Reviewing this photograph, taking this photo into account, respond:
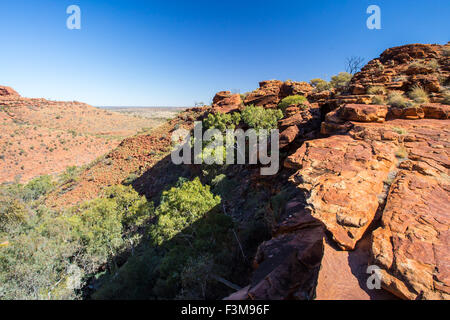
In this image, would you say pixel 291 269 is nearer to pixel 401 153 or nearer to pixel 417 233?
pixel 417 233

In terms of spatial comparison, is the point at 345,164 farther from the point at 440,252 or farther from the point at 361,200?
the point at 440,252

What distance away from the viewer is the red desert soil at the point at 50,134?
113 feet

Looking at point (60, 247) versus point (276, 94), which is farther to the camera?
point (276, 94)

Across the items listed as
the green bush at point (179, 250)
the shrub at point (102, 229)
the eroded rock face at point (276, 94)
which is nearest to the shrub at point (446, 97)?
the green bush at point (179, 250)

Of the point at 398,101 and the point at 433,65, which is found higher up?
the point at 433,65

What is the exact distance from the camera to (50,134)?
144 feet

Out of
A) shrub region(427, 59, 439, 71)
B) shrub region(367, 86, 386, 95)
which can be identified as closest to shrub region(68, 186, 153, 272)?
shrub region(367, 86, 386, 95)

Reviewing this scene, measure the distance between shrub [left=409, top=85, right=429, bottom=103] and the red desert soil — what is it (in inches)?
1768

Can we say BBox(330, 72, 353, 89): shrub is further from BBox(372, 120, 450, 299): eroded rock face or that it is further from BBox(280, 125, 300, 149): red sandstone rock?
BBox(372, 120, 450, 299): eroded rock face

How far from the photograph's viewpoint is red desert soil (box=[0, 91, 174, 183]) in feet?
113

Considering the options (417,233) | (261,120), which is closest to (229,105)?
(261,120)

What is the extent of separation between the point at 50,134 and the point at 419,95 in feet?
202

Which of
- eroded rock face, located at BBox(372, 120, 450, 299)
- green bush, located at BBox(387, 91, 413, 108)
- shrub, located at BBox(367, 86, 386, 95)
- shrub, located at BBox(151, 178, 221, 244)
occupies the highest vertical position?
shrub, located at BBox(367, 86, 386, 95)

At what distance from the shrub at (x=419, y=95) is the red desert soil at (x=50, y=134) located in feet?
147
